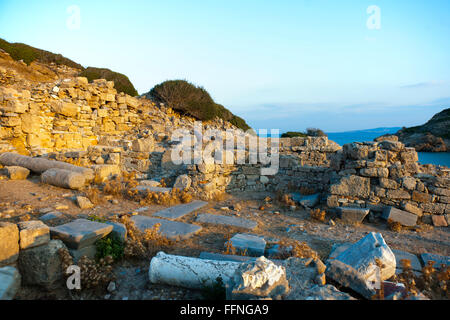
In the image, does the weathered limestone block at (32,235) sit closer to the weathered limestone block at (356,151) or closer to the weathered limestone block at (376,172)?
the weathered limestone block at (376,172)

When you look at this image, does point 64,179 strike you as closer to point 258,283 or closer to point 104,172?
point 104,172

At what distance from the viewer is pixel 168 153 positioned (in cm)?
786

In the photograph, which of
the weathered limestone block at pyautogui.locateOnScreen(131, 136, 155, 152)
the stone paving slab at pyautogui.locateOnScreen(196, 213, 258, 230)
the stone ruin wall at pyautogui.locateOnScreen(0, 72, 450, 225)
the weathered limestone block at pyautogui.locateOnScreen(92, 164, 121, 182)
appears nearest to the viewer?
the stone paving slab at pyautogui.locateOnScreen(196, 213, 258, 230)

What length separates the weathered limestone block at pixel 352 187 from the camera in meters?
5.46

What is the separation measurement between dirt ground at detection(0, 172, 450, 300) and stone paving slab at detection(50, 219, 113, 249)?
44 centimetres

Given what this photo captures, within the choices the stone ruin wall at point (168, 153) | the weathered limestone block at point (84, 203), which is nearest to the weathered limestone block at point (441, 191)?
the stone ruin wall at point (168, 153)

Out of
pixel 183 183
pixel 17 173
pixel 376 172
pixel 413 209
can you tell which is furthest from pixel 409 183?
pixel 17 173

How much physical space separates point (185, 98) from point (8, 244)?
475 inches

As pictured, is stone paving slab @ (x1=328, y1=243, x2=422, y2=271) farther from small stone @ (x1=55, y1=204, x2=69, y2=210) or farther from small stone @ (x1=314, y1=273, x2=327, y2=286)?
small stone @ (x1=55, y1=204, x2=69, y2=210)

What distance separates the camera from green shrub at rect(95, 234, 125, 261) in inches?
123

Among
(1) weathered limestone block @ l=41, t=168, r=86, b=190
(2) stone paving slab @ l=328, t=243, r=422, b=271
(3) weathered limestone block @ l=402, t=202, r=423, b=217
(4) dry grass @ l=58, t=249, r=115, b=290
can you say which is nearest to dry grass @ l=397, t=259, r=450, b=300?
(2) stone paving slab @ l=328, t=243, r=422, b=271
